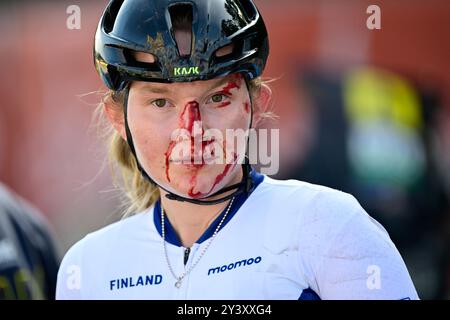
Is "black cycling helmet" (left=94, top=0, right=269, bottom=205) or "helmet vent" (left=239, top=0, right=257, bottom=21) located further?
"helmet vent" (left=239, top=0, right=257, bottom=21)

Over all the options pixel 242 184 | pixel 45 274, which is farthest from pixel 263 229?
pixel 45 274

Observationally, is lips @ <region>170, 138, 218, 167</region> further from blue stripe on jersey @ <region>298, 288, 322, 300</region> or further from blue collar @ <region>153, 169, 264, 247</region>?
blue stripe on jersey @ <region>298, 288, 322, 300</region>

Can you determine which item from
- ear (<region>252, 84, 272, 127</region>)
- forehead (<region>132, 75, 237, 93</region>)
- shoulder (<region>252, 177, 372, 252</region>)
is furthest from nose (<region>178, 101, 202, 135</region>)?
shoulder (<region>252, 177, 372, 252</region>)

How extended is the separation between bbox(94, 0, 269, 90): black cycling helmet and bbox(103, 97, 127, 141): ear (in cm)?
12

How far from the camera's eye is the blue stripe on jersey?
290 cm

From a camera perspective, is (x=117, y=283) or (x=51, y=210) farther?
(x=51, y=210)

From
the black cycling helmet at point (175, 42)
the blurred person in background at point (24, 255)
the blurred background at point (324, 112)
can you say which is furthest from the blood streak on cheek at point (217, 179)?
the blurred background at point (324, 112)

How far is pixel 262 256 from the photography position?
3.04 m

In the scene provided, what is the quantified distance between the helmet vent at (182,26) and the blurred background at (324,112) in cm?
486

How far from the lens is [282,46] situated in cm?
907

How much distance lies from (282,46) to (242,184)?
19.5ft

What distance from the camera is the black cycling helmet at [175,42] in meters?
3.00

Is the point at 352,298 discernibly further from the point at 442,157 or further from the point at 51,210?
the point at 51,210

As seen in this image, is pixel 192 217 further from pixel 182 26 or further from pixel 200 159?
pixel 182 26
